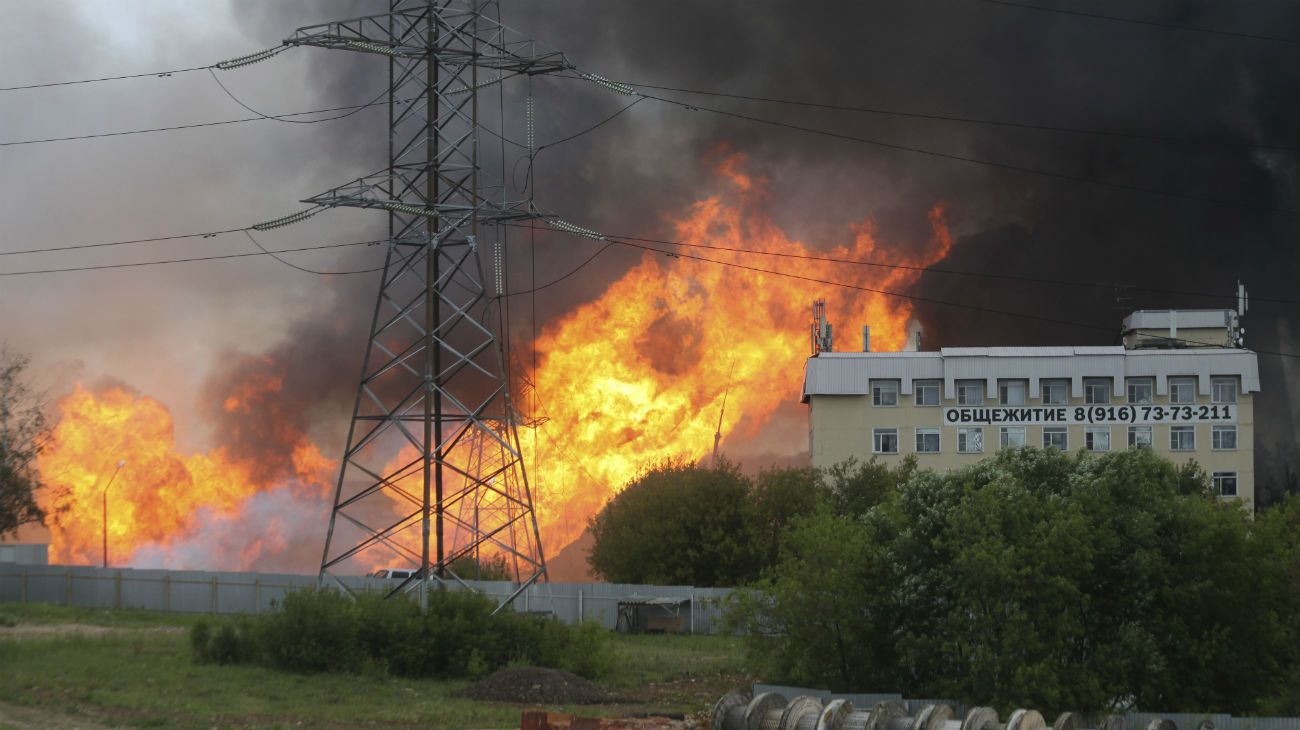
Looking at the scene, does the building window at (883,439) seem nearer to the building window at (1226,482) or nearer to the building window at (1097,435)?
the building window at (1097,435)

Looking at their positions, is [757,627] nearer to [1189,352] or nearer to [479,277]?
[479,277]

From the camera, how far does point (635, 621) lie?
73375mm

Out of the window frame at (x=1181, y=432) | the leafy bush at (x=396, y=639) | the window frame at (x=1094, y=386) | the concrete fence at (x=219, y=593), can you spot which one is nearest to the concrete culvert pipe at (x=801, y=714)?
the leafy bush at (x=396, y=639)

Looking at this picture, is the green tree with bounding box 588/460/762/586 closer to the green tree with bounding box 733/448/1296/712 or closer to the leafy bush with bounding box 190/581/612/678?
the leafy bush with bounding box 190/581/612/678

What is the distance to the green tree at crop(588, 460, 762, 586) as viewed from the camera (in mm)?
83875

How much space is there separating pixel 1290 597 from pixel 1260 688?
279 centimetres

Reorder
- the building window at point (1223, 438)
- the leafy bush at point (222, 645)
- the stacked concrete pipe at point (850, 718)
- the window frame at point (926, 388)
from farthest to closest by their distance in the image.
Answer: the building window at point (1223, 438) < the window frame at point (926, 388) < the leafy bush at point (222, 645) < the stacked concrete pipe at point (850, 718)

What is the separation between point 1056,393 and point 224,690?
292 feet

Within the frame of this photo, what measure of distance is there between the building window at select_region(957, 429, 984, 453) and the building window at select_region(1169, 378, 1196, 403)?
15.6 m

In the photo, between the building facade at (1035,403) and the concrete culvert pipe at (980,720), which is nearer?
the concrete culvert pipe at (980,720)

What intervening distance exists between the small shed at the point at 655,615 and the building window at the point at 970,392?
45.8 m

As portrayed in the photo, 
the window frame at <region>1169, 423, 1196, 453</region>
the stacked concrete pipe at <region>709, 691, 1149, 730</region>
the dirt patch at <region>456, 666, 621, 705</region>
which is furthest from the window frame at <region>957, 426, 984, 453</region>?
the stacked concrete pipe at <region>709, 691, 1149, 730</region>

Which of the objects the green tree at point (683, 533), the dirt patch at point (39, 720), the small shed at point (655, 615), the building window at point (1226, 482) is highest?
the building window at point (1226, 482)

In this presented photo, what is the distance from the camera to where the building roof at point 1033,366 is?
112000 millimetres
